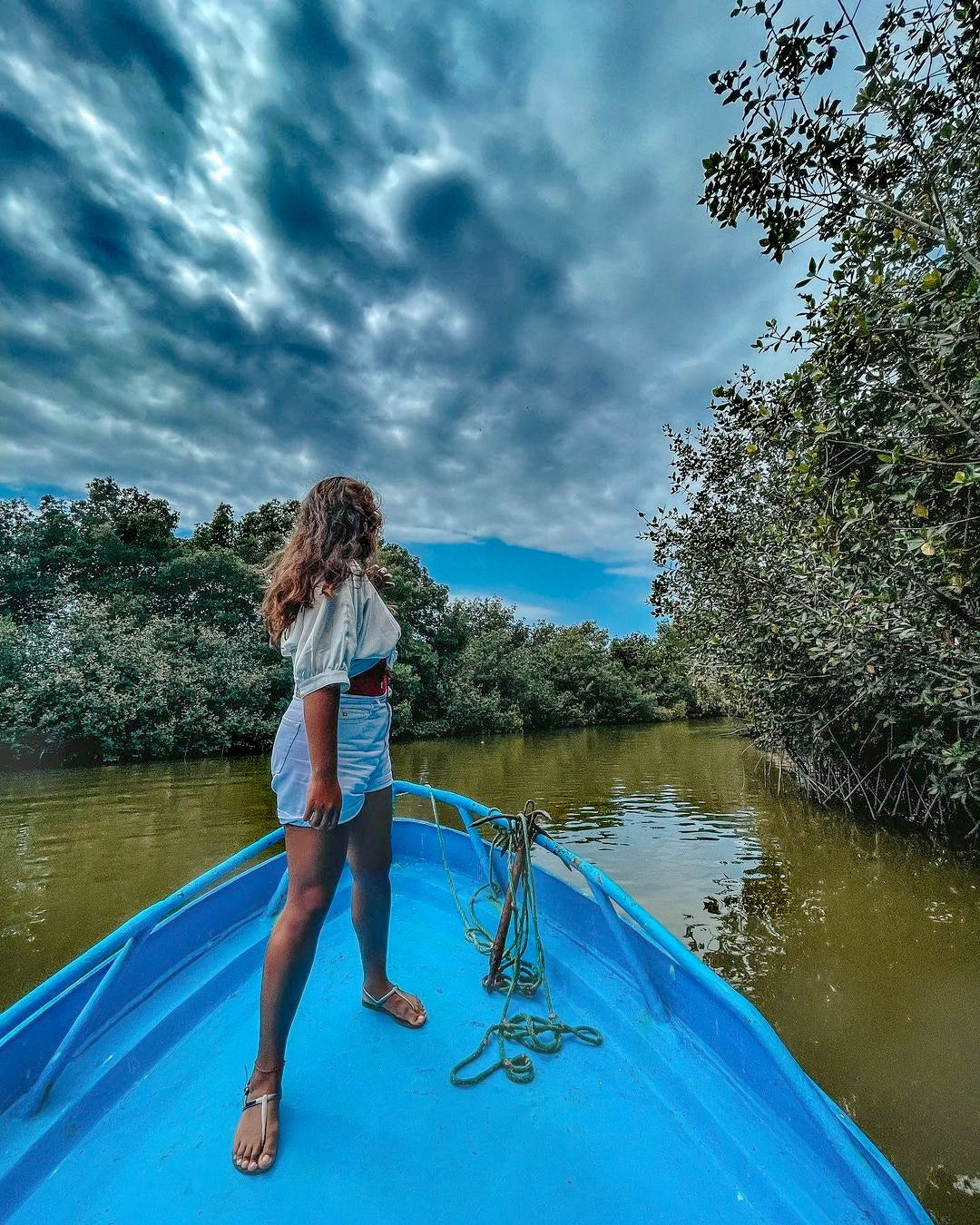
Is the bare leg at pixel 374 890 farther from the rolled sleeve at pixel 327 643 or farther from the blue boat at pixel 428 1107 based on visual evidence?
the rolled sleeve at pixel 327 643

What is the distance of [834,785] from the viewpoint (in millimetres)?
9609

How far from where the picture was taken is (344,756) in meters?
1.79

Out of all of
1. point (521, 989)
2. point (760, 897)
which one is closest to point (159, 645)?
point (760, 897)

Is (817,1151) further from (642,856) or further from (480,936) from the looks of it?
(642,856)

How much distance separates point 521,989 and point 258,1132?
1.07 metres

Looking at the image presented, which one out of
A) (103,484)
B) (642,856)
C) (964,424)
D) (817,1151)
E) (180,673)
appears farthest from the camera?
(103,484)

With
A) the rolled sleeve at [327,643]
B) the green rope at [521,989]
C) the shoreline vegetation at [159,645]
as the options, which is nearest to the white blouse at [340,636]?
the rolled sleeve at [327,643]

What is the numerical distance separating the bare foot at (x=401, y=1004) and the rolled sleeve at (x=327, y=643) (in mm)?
1222

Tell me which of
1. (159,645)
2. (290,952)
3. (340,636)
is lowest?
(290,952)

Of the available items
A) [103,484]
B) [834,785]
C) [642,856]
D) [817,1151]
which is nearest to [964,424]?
[817,1151]

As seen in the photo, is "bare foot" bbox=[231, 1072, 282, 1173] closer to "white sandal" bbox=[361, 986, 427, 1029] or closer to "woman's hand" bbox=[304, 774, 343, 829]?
"white sandal" bbox=[361, 986, 427, 1029]

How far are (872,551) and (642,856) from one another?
436 centimetres

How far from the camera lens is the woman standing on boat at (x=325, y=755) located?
1.60m

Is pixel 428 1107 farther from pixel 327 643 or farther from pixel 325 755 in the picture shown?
pixel 327 643
